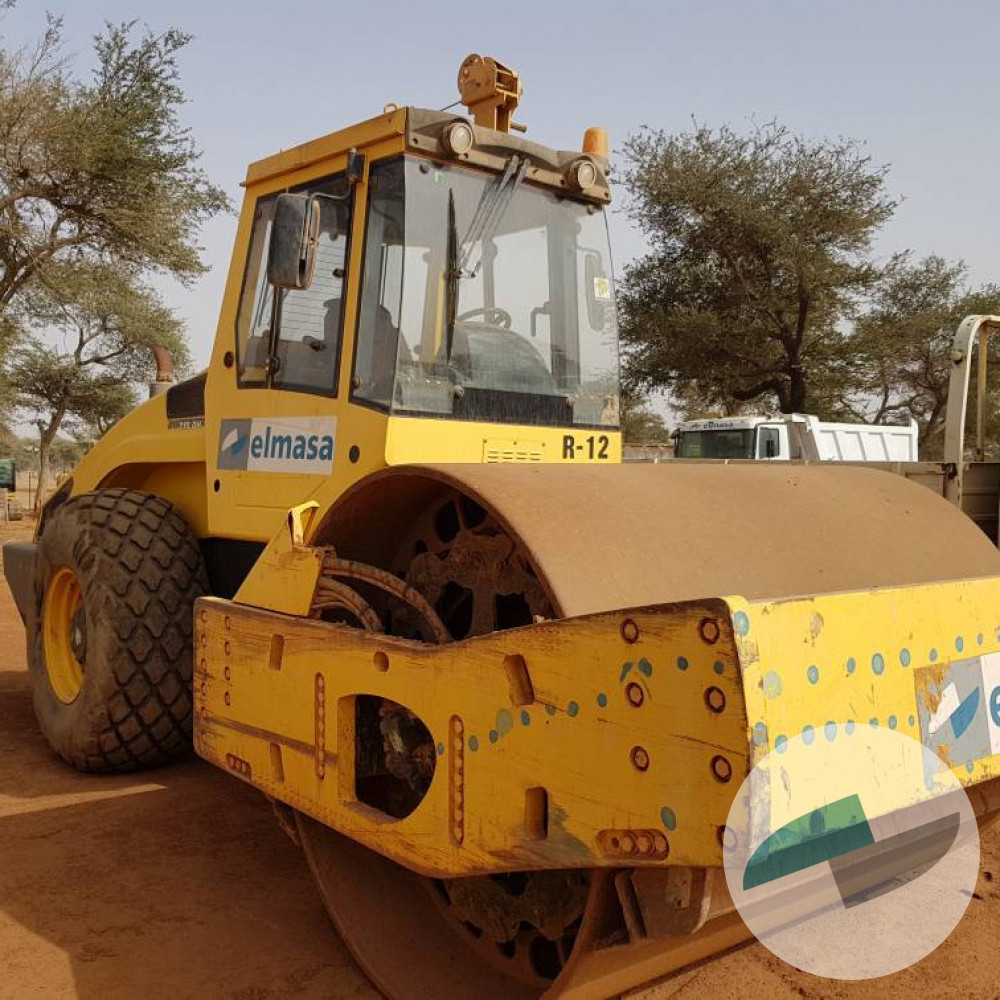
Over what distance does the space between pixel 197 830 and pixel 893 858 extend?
2.53 meters

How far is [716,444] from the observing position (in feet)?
51.6

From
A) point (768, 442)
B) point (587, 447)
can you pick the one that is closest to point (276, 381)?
point (587, 447)

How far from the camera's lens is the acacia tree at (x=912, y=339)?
2289 cm

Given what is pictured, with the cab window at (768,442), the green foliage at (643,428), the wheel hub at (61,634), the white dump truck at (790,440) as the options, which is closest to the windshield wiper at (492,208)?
the wheel hub at (61,634)

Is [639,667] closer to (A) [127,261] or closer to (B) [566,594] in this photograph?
A: (B) [566,594]

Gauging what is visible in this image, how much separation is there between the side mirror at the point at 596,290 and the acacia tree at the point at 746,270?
59.5 feet

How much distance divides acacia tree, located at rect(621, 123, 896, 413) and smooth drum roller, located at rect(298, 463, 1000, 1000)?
19361 mm

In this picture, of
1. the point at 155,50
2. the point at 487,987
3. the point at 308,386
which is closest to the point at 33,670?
the point at 308,386

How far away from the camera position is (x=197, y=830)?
407 centimetres

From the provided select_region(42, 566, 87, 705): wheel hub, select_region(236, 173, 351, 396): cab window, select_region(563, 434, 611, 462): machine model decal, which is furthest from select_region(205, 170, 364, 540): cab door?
select_region(42, 566, 87, 705): wheel hub

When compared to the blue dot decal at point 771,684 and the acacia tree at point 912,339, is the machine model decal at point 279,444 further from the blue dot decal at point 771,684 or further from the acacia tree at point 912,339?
the acacia tree at point 912,339

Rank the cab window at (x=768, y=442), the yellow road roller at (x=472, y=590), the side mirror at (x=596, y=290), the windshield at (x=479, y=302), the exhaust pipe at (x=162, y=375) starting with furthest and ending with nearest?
the cab window at (x=768, y=442) → the exhaust pipe at (x=162, y=375) → the side mirror at (x=596, y=290) → the windshield at (x=479, y=302) → the yellow road roller at (x=472, y=590)

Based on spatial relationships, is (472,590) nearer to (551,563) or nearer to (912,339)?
(551,563)

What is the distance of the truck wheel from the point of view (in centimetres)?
454
